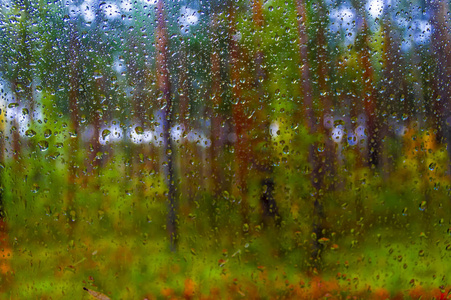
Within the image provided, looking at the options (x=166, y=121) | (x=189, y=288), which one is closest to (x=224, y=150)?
(x=166, y=121)

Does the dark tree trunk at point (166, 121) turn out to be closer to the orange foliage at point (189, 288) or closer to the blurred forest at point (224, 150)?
the blurred forest at point (224, 150)

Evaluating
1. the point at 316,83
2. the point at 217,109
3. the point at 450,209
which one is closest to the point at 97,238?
the point at 217,109

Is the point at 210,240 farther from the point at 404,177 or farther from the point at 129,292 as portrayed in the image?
the point at 404,177

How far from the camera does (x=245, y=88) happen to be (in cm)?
77

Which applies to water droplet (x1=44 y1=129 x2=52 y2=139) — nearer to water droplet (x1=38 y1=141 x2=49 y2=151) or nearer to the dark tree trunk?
water droplet (x1=38 y1=141 x2=49 y2=151)

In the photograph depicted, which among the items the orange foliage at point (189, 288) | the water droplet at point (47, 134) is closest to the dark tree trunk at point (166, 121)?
the orange foliage at point (189, 288)

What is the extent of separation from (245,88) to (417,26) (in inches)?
17.9

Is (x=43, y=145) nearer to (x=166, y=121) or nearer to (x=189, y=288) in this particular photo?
(x=166, y=121)

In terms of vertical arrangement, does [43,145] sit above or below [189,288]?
above

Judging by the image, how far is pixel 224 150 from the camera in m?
0.77

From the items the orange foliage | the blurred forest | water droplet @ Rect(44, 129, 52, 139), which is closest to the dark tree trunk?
the blurred forest

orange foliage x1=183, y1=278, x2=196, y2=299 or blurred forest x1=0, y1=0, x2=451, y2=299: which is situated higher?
blurred forest x1=0, y1=0, x2=451, y2=299

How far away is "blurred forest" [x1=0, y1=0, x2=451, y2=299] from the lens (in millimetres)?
746

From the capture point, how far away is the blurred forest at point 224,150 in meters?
0.75
